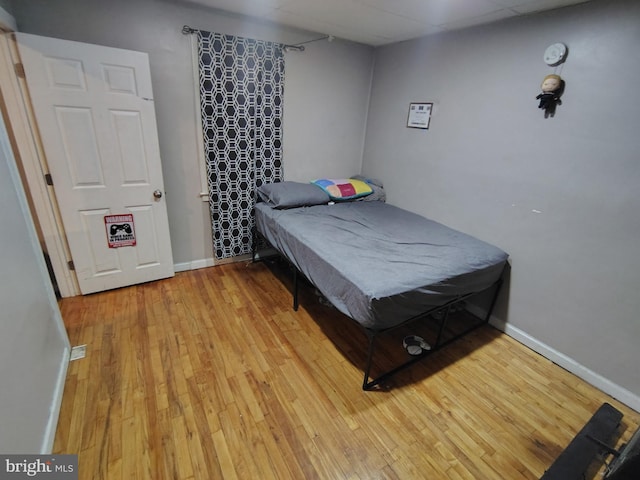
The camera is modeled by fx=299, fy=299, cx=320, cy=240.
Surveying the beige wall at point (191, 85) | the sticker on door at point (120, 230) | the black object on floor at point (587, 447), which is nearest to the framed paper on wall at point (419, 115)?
the beige wall at point (191, 85)

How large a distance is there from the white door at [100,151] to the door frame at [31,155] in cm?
6

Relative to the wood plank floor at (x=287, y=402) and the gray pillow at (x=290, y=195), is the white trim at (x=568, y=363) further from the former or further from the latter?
the gray pillow at (x=290, y=195)

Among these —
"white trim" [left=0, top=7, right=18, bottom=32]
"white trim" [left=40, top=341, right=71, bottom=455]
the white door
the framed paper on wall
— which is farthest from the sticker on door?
the framed paper on wall

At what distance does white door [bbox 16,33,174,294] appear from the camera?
215 centimetres

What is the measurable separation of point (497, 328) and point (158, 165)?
10.8ft

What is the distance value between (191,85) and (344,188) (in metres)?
1.78

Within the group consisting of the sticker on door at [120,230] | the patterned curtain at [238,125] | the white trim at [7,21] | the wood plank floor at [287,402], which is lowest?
the wood plank floor at [287,402]

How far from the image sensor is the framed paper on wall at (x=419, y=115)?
2.93 metres

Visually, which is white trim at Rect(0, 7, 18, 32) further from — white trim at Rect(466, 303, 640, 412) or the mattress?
white trim at Rect(466, 303, 640, 412)

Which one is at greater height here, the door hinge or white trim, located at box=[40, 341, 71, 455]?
the door hinge

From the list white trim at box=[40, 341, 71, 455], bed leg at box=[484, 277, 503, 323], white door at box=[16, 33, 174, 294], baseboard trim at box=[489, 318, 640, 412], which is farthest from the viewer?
bed leg at box=[484, 277, 503, 323]

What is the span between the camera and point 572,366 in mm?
2160

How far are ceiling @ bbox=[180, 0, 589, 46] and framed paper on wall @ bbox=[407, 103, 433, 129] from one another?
61 centimetres

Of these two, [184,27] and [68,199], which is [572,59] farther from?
[68,199]
